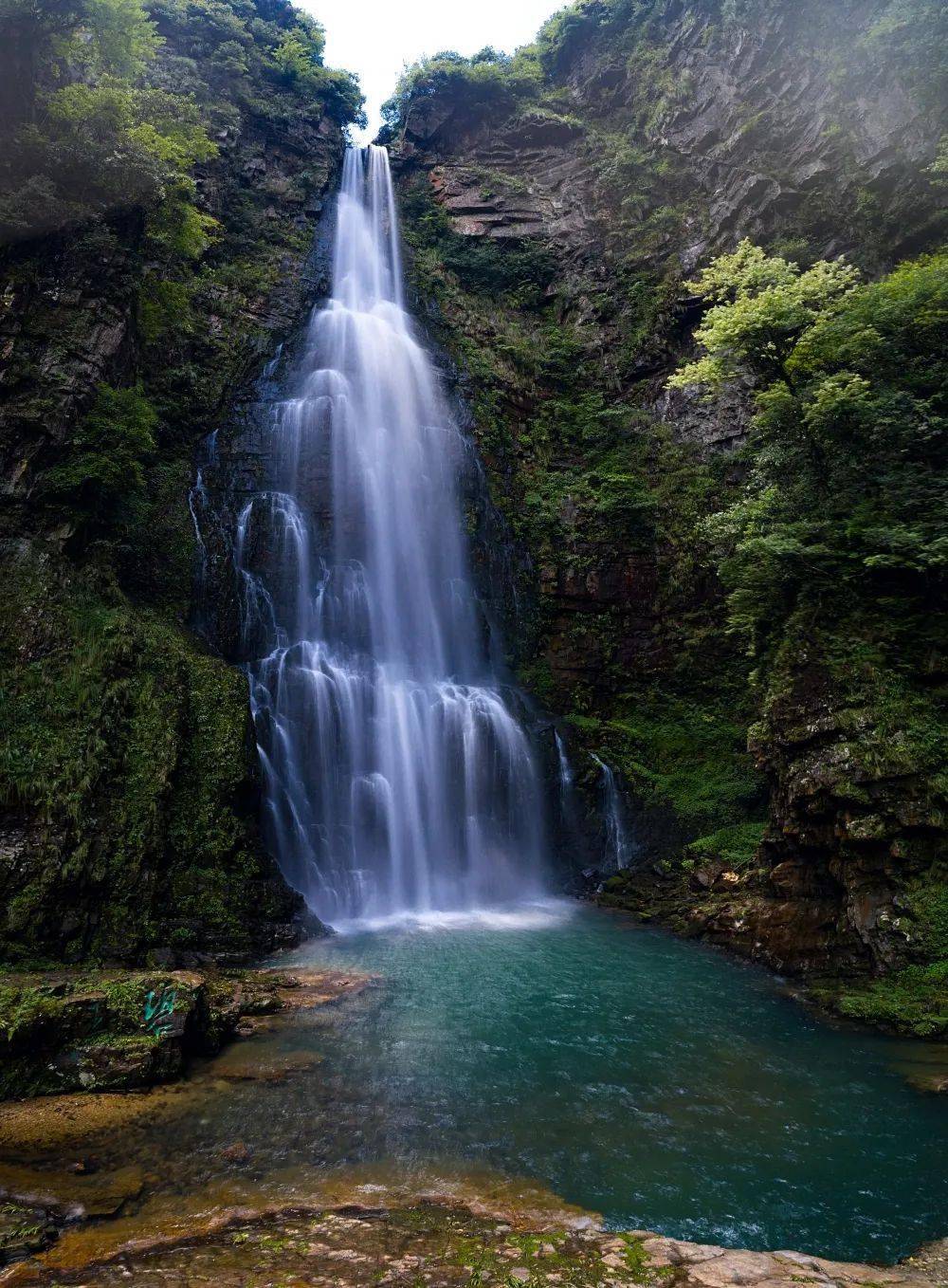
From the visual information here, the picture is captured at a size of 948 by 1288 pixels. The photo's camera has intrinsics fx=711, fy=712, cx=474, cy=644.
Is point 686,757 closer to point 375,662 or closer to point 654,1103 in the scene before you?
point 375,662

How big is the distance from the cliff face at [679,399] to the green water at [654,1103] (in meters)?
2.24

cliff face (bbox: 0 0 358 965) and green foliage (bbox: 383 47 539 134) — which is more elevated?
green foliage (bbox: 383 47 539 134)

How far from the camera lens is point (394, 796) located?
49.6 ft

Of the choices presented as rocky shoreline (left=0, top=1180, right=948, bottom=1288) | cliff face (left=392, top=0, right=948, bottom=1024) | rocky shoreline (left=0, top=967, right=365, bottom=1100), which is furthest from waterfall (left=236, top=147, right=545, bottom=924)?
rocky shoreline (left=0, top=1180, right=948, bottom=1288)

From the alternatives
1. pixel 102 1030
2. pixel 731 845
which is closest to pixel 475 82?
pixel 731 845

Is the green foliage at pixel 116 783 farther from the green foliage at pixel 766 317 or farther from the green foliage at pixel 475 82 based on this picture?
the green foliage at pixel 475 82

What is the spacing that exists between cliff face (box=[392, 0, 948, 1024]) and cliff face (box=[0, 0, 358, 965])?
8255 millimetres

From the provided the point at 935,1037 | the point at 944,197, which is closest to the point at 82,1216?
the point at 935,1037

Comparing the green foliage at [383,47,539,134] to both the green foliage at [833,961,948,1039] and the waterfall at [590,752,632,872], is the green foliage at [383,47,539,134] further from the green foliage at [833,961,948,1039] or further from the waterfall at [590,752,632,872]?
the green foliage at [833,961,948,1039]

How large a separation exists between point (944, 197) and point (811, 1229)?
2017cm

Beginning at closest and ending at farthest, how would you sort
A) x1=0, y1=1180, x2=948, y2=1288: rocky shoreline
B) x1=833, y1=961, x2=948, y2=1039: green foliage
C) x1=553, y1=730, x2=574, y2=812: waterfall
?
1. x1=0, y1=1180, x2=948, y2=1288: rocky shoreline
2. x1=833, y1=961, x2=948, y2=1039: green foliage
3. x1=553, y1=730, x2=574, y2=812: waterfall

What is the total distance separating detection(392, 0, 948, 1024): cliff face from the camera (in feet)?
32.7

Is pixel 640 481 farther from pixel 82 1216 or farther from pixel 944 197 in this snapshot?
pixel 82 1216

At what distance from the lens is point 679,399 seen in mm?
21828
